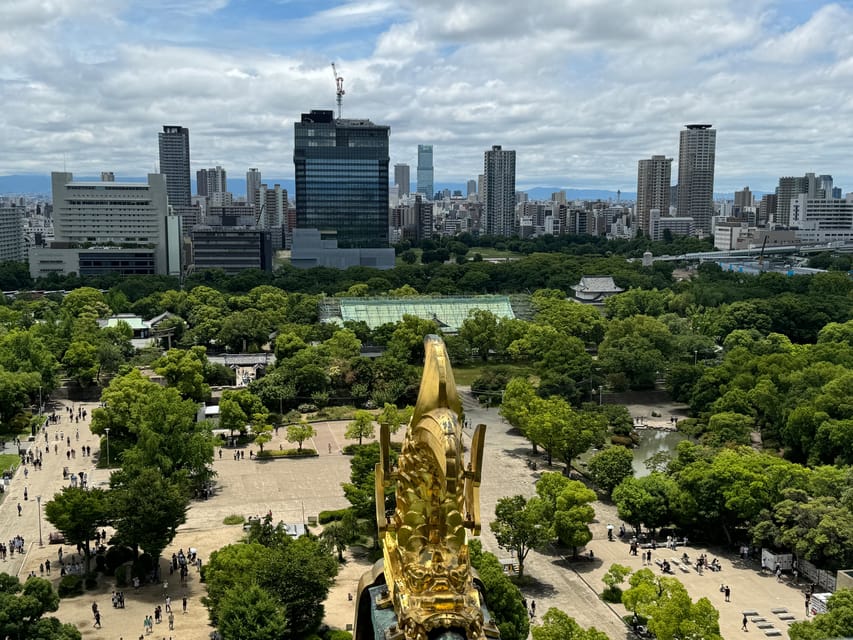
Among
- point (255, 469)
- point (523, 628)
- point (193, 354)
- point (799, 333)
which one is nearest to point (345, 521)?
point (523, 628)

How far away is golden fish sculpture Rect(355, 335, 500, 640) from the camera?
42.7 feet

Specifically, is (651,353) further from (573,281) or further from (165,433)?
(573,281)

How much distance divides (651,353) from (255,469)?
27675mm

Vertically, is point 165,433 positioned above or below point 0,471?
above

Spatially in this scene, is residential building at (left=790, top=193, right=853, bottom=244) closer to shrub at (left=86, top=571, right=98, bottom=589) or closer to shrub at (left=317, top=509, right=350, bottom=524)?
shrub at (left=317, top=509, right=350, bottom=524)

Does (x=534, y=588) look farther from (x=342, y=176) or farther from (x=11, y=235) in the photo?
(x=11, y=235)

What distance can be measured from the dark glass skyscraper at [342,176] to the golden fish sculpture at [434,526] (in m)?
110

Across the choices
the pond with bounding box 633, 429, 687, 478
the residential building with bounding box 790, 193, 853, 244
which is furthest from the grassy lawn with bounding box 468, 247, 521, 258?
the pond with bounding box 633, 429, 687, 478

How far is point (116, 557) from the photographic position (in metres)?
30.0

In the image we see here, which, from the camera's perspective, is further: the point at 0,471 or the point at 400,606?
the point at 0,471

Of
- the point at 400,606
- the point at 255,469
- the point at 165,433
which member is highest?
the point at 400,606

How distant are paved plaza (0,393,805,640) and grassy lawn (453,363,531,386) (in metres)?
12.8

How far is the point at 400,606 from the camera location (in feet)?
44.3

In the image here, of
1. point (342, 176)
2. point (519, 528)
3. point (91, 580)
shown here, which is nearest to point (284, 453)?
point (91, 580)
